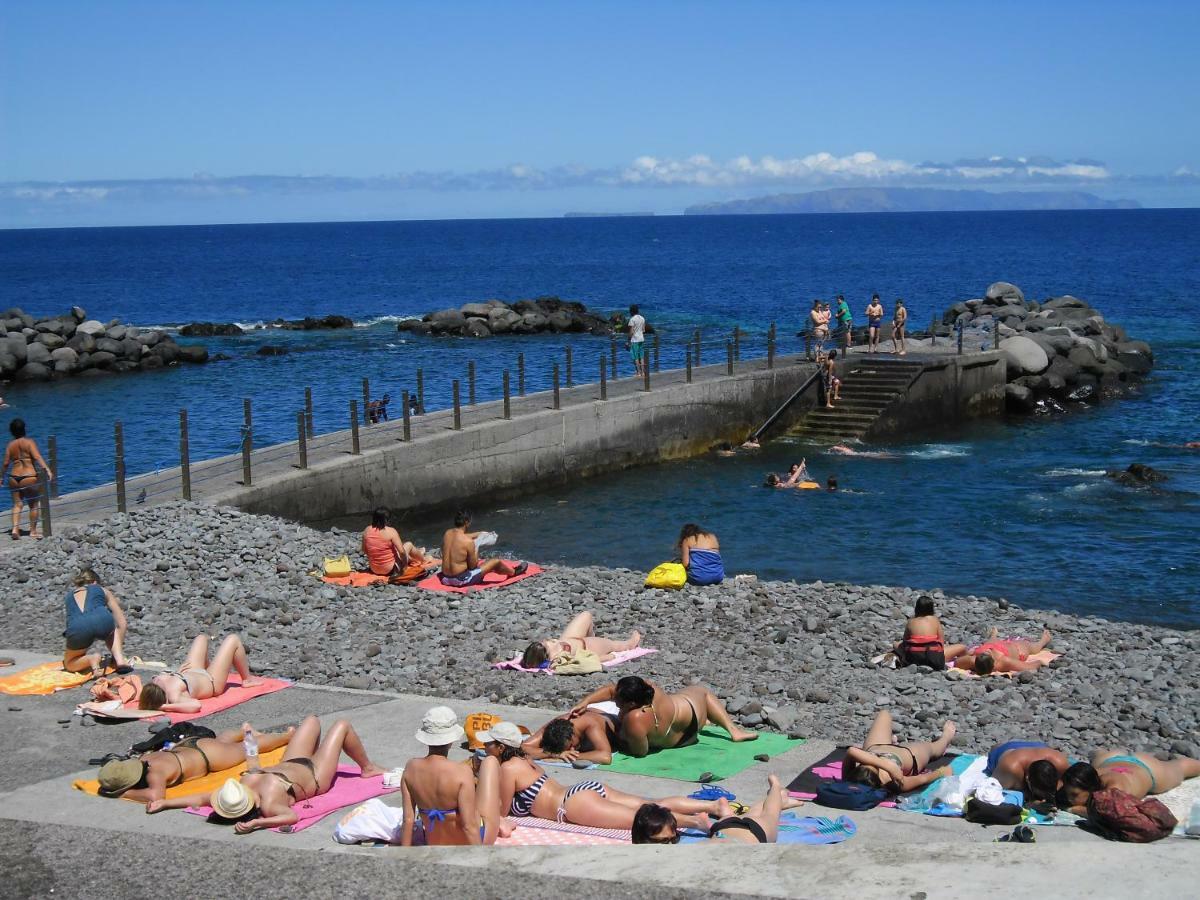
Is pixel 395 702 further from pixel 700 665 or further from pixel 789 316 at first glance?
pixel 789 316

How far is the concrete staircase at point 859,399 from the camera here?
32.7 meters

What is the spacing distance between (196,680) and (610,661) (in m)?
4.01

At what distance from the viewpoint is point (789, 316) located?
7025 cm

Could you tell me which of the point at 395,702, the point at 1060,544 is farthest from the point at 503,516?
the point at 395,702

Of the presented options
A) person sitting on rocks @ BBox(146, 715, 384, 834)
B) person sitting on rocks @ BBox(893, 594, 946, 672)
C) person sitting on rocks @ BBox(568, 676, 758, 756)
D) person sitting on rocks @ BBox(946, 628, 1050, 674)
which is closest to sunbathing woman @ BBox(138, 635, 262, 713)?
person sitting on rocks @ BBox(146, 715, 384, 834)

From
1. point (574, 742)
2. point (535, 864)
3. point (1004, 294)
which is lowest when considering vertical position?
point (574, 742)

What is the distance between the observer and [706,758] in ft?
34.2

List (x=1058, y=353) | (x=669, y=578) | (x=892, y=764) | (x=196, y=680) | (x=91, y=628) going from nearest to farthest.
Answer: (x=892, y=764) → (x=196, y=680) → (x=91, y=628) → (x=669, y=578) → (x=1058, y=353)

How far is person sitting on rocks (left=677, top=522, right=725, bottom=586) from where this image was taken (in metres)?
16.8

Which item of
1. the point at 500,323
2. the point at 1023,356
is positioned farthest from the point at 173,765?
the point at 500,323

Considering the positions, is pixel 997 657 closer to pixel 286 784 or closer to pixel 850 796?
pixel 850 796

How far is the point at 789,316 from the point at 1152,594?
5105 cm

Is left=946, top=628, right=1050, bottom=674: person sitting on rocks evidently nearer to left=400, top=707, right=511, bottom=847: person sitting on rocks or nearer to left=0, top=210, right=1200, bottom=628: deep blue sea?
left=0, top=210, right=1200, bottom=628: deep blue sea

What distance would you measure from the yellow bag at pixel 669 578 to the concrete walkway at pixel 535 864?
7512 millimetres
